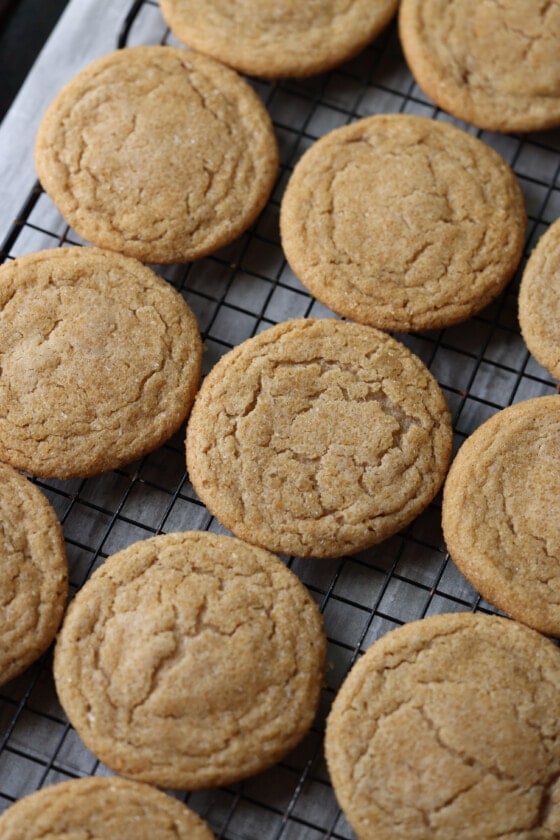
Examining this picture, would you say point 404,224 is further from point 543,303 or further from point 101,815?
point 101,815

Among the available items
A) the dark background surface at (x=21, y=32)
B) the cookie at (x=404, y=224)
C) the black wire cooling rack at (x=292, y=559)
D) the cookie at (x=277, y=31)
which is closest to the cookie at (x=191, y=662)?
the black wire cooling rack at (x=292, y=559)

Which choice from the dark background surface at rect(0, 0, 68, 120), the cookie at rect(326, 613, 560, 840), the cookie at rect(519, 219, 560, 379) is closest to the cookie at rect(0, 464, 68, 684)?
the cookie at rect(326, 613, 560, 840)

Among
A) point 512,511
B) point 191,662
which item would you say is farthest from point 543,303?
point 191,662

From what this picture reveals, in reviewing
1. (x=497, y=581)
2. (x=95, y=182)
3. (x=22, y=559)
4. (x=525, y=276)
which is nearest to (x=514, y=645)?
(x=497, y=581)

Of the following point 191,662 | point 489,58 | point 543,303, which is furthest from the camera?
point 489,58

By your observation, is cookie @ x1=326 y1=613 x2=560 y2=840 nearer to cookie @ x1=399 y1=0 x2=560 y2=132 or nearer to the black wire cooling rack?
the black wire cooling rack

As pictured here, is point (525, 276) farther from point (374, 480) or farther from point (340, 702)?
point (340, 702)
